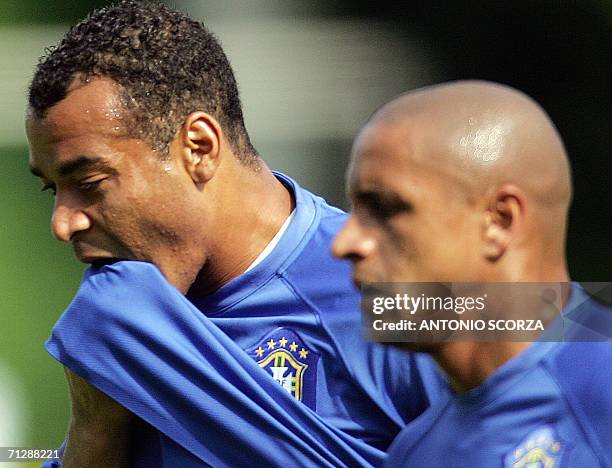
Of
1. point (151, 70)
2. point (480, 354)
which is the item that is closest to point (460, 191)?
point (480, 354)

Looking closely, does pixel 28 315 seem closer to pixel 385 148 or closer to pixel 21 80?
pixel 21 80

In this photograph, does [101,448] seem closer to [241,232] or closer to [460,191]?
[241,232]

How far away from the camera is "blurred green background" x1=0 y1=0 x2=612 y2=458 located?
7.61ft

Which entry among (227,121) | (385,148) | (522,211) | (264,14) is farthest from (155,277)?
(264,14)

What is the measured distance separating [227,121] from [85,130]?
0.24 m

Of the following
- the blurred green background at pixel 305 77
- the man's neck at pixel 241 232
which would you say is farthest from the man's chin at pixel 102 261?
the blurred green background at pixel 305 77

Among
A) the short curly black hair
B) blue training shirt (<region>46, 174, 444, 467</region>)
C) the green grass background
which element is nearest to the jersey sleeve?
blue training shirt (<region>46, 174, 444, 467</region>)

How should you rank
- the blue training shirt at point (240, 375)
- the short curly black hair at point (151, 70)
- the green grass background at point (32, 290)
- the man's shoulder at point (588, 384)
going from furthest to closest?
the green grass background at point (32, 290), the short curly black hair at point (151, 70), the blue training shirt at point (240, 375), the man's shoulder at point (588, 384)

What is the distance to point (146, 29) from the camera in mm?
1841

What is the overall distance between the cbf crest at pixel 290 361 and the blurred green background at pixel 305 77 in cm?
73

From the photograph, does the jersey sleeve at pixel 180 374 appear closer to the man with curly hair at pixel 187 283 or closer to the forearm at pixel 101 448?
the man with curly hair at pixel 187 283

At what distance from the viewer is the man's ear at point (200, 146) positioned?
5.85 ft

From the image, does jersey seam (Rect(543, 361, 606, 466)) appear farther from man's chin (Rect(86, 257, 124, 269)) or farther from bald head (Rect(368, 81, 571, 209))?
man's chin (Rect(86, 257, 124, 269))

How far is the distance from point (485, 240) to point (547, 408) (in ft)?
0.66
